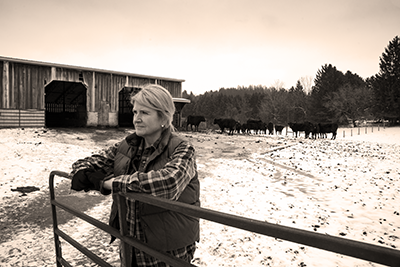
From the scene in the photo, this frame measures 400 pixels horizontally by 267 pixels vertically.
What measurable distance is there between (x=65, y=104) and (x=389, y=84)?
48.4 metres

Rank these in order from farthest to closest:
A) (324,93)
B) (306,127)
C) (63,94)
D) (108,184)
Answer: (324,93) → (306,127) → (63,94) → (108,184)

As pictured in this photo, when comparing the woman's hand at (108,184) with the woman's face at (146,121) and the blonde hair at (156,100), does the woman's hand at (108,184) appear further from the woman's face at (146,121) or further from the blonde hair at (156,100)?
the blonde hair at (156,100)

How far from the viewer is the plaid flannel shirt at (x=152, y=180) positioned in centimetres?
165

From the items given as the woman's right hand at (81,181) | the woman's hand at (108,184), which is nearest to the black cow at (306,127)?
the woman's right hand at (81,181)

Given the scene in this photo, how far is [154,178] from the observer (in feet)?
5.42

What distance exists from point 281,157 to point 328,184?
5.10m

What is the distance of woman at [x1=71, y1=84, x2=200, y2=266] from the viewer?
1680 mm

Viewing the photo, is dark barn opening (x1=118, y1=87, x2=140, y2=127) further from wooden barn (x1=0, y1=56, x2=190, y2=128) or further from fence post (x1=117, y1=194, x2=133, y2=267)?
fence post (x1=117, y1=194, x2=133, y2=267)

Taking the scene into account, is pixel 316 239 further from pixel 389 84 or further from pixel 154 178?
pixel 389 84

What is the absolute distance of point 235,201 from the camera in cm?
691

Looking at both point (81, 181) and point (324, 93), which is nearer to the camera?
point (81, 181)

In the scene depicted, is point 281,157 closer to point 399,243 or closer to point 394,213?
point 394,213

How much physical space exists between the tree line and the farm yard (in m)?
37.4

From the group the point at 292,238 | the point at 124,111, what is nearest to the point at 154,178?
the point at 292,238
